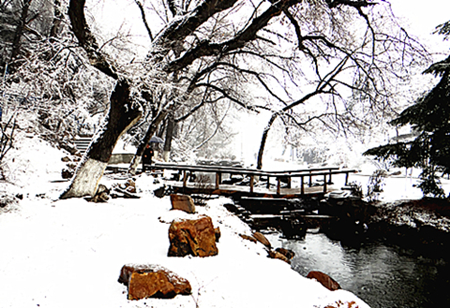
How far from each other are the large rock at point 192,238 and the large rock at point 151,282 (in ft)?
2.72

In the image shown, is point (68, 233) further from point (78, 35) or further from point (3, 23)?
point (3, 23)

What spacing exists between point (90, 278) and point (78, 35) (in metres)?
4.87

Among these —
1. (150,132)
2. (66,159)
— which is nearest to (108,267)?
(150,132)

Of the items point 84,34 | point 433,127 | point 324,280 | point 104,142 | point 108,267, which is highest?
point 84,34

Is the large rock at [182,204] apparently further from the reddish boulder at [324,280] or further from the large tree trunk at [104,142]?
the reddish boulder at [324,280]

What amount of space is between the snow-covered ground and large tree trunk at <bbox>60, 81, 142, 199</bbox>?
0.69 m

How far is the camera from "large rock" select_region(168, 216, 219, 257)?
13.6ft

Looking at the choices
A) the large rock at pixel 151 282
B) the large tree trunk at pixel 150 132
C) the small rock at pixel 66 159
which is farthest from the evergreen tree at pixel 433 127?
the small rock at pixel 66 159

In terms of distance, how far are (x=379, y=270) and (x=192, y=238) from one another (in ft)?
17.1

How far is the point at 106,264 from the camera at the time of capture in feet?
12.2

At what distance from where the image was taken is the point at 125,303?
2945 millimetres

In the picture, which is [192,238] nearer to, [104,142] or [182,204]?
[182,204]

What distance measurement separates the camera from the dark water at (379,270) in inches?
225

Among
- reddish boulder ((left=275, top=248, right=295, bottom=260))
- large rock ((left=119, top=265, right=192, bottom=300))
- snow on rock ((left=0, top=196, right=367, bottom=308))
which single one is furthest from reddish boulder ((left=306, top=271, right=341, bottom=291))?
large rock ((left=119, top=265, right=192, bottom=300))
